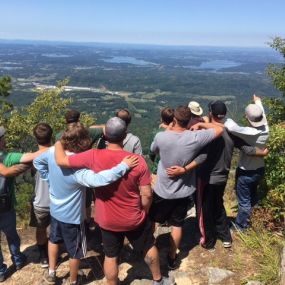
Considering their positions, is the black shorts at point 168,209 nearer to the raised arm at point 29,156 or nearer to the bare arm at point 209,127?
the bare arm at point 209,127

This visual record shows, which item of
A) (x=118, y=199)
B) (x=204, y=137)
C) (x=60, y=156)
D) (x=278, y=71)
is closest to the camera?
Result: (x=118, y=199)

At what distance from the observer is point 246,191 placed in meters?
4.91

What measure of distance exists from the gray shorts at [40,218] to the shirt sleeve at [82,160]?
1044 mm

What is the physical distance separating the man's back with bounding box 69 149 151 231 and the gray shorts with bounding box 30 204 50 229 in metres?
0.94

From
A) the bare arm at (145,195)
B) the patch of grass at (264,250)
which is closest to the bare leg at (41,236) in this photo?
the bare arm at (145,195)

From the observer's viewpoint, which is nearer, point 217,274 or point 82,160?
point 82,160

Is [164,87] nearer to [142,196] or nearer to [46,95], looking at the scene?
[46,95]

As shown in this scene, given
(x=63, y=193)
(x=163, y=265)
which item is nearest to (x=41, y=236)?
(x=63, y=193)

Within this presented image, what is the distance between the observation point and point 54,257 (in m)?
4.20

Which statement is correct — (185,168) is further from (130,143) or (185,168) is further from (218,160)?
(130,143)

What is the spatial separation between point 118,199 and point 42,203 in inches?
45.3

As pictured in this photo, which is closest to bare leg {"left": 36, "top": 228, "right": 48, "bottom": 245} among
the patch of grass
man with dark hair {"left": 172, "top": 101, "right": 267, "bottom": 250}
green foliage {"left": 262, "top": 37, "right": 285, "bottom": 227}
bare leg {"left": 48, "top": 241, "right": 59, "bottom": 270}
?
bare leg {"left": 48, "top": 241, "right": 59, "bottom": 270}

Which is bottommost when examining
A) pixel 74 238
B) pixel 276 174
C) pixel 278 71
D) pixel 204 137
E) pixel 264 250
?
pixel 264 250

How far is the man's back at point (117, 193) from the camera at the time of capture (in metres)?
3.49
